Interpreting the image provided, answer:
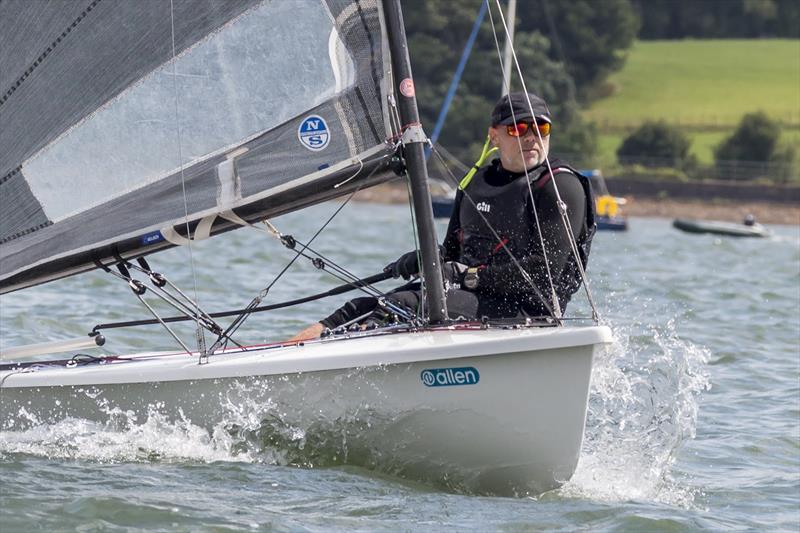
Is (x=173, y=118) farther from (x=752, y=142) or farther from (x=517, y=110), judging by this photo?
(x=752, y=142)

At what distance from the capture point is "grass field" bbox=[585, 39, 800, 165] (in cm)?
4769

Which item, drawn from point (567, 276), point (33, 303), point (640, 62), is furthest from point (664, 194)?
point (567, 276)

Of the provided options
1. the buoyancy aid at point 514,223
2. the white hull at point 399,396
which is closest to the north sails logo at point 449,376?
the white hull at point 399,396

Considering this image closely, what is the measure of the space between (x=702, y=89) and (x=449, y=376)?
5139 centimetres

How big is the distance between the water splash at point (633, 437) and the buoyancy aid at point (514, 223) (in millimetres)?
337

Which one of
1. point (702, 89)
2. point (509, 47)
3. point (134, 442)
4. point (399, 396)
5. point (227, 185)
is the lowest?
point (134, 442)

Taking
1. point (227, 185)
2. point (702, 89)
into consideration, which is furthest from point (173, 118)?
point (702, 89)

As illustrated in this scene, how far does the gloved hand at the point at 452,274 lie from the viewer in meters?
4.87

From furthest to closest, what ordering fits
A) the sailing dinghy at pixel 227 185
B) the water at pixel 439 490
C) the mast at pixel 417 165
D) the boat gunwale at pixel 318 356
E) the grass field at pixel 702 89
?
the grass field at pixel 702 89 → the mast at pixel 417 165 → the sailing dinghy at pixel 227 185 → the boat gunwale at pixel 318 356 → the water at pixel 439 490

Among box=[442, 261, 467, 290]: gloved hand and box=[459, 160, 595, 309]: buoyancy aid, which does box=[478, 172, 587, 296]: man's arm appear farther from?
box=[442, 261, 467, 290]: gloved hand

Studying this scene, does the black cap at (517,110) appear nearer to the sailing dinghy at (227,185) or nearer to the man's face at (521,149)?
the man's face at (521,149)

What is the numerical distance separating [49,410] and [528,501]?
66.8 inches

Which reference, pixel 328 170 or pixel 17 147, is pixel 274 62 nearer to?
pixel 328 170

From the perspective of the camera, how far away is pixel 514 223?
15.5 ft
